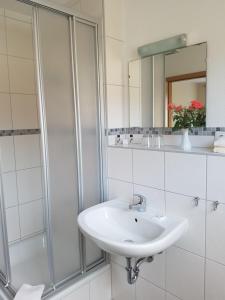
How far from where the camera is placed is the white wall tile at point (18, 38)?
7.41 feet

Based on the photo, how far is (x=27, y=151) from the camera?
2426 mm

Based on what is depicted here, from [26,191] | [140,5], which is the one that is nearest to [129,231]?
[26,191]

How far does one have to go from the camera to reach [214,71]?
1508 mm

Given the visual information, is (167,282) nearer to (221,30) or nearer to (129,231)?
(129,231)

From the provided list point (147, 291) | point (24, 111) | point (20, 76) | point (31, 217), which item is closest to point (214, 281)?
point (147, 291)

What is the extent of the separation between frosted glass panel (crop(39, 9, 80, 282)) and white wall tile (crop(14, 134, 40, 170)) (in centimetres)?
86

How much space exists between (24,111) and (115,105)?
98cm

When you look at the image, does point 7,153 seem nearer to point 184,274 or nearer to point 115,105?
point 115,105

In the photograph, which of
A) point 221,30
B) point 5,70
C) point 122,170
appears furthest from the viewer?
point 5,70

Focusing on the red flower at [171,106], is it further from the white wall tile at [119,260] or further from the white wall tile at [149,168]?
the white wall tile at [119,260]

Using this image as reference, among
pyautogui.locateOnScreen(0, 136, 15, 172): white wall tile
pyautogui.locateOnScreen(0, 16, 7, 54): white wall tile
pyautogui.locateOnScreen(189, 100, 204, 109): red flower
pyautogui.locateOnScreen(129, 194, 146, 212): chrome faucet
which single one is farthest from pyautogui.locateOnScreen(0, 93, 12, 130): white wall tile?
pyautogui.locateOnScreen(189, 100, 204, 109): red flower

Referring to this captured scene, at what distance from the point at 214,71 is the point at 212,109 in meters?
0.23

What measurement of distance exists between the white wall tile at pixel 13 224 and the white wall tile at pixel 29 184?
0.40 feet

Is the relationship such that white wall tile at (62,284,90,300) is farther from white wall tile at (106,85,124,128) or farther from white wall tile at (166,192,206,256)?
white wall tile at (106,85,124,128)
